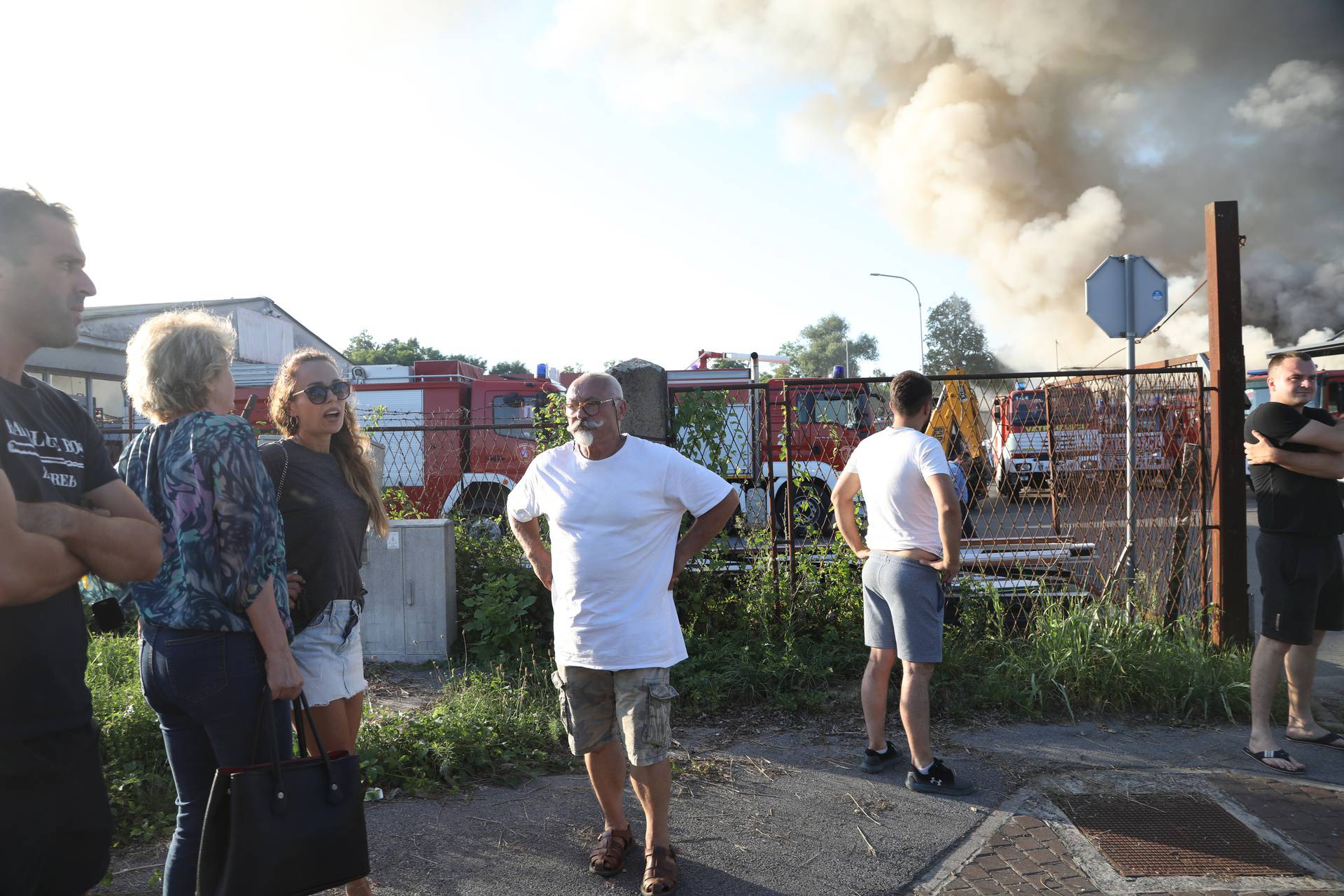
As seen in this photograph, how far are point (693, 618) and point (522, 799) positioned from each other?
2109 mm

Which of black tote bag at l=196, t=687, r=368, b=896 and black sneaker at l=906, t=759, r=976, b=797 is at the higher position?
black tote bag at l=196, t=687, r=368, b=896

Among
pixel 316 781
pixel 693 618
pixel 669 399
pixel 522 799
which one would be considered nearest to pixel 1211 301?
pixel 669 399

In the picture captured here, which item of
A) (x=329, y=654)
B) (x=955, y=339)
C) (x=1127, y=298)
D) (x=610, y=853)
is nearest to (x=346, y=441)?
(x=329, y=654)

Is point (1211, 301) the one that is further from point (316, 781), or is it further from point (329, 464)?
point (316, 781)

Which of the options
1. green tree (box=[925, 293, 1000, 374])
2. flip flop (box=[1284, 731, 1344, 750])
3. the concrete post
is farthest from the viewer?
green tree (box=[925, 293, 1000, 374])

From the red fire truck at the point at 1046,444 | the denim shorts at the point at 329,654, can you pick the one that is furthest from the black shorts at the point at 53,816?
the red fire truck at the point at 1046,444

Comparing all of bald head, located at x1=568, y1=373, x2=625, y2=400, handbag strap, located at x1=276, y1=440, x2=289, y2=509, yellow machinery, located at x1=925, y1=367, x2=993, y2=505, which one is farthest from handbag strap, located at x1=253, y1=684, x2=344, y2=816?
yellow machinery, located at x1=925, y1=367, x2=993, y2=505

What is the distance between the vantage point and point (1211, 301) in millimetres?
5625

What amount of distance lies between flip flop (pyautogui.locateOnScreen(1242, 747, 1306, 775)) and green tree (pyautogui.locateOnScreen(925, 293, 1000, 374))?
142 ft

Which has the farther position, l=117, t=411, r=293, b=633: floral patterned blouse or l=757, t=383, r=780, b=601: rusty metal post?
l=757, t=383, r=780, b=601: rusty metal post

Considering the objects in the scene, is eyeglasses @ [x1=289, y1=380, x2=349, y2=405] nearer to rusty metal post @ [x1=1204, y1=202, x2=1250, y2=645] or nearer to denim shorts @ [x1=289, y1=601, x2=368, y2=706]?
denim shorts @ [x1=289, y1=601, x2=368, y2=706]

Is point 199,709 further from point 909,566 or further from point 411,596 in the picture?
point 411,596

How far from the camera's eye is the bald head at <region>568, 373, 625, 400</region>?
3260mm

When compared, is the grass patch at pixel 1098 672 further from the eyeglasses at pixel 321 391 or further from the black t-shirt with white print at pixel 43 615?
the black t-shirt with white print at pixel 43 615
